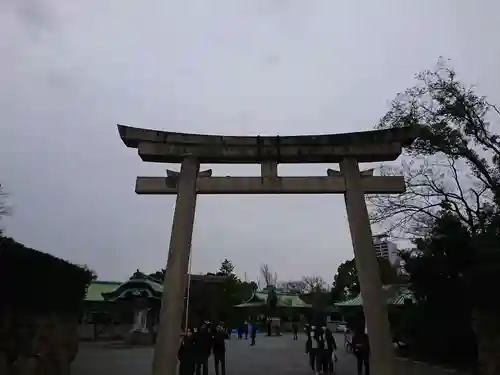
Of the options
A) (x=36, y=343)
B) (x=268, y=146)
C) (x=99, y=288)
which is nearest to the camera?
(x=36, y=343)

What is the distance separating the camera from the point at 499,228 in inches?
468

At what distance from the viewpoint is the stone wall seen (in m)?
9.13

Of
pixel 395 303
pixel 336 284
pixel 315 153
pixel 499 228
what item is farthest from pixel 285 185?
pixel 336 284

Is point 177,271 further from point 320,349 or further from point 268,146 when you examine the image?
point 320,349

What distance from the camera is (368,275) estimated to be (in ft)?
33.1

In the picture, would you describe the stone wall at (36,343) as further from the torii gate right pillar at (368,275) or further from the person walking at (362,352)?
the person walking at (362,352)

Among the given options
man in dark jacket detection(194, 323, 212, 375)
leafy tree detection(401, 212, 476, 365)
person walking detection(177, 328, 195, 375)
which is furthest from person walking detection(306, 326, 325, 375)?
person walking detection(177, 328, 195, 375)

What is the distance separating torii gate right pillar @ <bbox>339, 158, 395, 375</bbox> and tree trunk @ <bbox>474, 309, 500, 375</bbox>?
1.99 metres

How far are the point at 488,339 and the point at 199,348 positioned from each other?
715 cm

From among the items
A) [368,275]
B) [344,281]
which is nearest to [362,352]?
[368,275]

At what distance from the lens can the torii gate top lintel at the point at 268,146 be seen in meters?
10.8

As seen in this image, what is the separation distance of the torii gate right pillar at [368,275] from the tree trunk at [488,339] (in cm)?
199

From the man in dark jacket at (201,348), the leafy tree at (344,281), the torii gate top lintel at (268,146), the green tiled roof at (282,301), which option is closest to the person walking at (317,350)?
the man in dark jacket at (201,348)

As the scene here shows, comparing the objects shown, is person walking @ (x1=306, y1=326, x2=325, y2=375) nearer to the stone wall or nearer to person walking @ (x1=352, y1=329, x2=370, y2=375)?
person walking @ (x1=352, y1=329, x2=370, y2=375)
